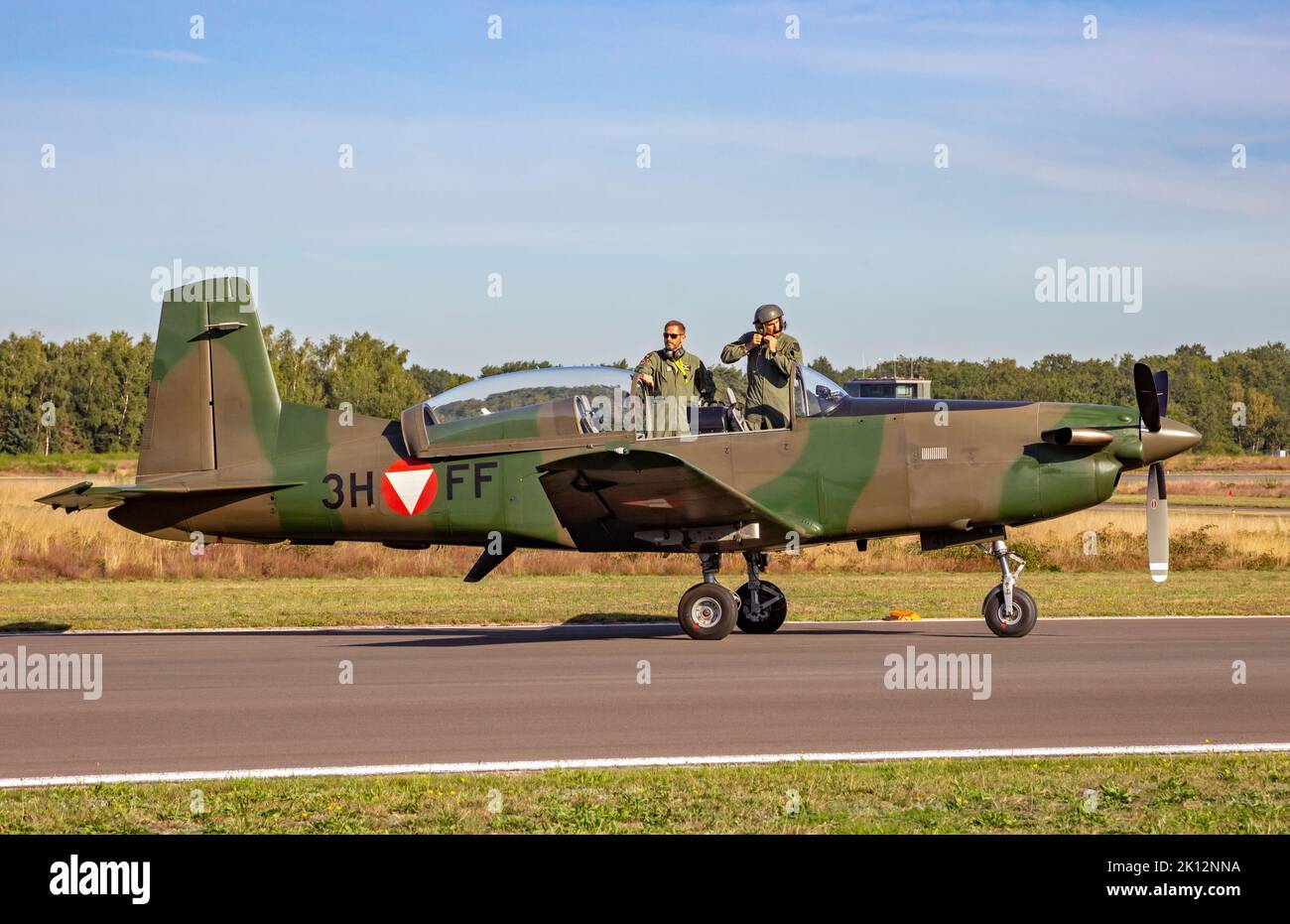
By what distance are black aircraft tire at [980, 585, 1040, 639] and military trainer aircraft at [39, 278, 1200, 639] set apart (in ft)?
0.07

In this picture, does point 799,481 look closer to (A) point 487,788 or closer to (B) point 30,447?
(A) point 487,788

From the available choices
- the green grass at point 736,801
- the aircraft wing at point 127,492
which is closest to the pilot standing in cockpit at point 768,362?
the aircraft wing at point 127,492

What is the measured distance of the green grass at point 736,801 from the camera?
6.38 metres

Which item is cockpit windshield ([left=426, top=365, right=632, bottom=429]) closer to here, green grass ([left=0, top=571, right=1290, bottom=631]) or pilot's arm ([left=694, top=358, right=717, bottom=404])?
pilot's arm ([left=694, top=358, right=717, bottom=404])

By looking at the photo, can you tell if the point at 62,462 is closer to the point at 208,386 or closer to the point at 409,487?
the point at 208,386

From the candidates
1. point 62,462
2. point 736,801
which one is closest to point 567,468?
point 736,801

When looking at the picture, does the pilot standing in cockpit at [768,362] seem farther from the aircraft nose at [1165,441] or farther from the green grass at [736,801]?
the green grass at [736,801]

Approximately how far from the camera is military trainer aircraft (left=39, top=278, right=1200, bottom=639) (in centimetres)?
1369

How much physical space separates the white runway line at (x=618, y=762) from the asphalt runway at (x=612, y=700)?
0.14 m

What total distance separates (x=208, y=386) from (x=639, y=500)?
16.7 feet

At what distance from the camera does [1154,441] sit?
1357 centimetres

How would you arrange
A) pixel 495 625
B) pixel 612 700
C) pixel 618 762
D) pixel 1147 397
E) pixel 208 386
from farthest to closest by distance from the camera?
pixel 495 625, pixel 208 386, pixel 1147 397, pixel 612 700, pixel 618 762
